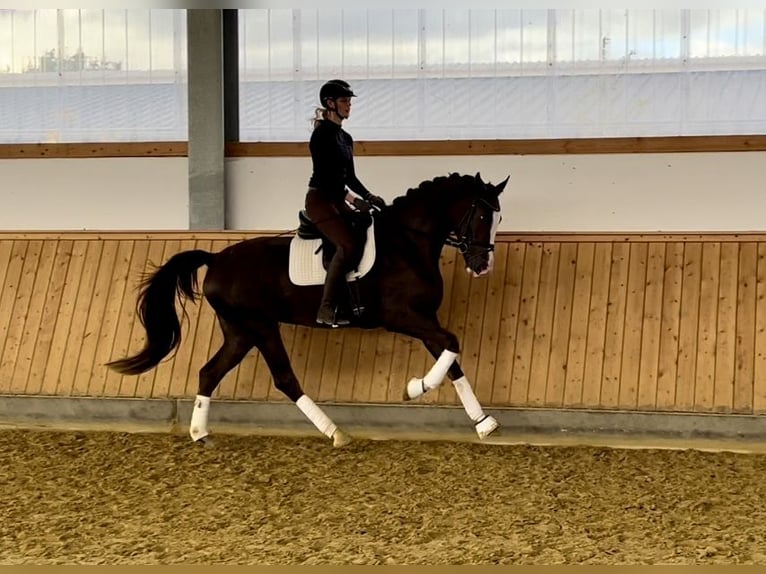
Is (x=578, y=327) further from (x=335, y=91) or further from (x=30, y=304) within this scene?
(x=30, y=304)

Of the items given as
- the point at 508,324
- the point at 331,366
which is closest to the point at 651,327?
the point at 508,324

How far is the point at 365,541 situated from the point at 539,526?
0.76m

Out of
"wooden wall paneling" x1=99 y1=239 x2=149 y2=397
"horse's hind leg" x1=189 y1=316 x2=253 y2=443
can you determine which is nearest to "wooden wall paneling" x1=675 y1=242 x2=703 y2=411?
"horse's hind leg" x1=189 y1=316 x2=253 y2=443

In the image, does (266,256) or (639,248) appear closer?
(266,256)

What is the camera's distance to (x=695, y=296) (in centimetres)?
581

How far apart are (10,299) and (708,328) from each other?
458cm

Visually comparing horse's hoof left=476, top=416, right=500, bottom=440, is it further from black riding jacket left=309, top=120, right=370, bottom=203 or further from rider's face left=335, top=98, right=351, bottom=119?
rider's face left=335, top=98, right=351, bottom=119

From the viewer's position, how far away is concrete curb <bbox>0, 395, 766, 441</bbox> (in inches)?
218

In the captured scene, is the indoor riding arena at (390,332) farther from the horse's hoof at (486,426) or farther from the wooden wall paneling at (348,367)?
the horse's hoof at (486,426)

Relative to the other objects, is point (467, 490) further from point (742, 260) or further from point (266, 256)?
point (742, 260)

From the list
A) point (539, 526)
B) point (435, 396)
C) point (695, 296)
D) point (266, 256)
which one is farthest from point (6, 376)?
point (695, 296)

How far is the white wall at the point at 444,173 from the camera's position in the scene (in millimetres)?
6441

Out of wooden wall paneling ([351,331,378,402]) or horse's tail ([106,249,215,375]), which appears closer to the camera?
horse's tail ([106,249,215,375])

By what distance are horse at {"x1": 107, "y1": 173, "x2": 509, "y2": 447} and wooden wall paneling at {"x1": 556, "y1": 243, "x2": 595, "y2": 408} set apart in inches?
25.7
